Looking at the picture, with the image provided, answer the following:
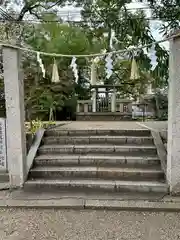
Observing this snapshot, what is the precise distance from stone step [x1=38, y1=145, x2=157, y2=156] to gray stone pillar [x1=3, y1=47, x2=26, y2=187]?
34.6 inches

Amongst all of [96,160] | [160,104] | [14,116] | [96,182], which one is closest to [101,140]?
[96,160]

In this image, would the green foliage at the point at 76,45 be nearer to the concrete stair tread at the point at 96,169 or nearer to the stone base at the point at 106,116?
the stone base at the point at 106,116

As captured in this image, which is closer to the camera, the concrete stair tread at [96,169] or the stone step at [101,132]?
the concrete stair tread at [96,169]

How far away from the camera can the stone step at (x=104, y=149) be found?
17.3 ft

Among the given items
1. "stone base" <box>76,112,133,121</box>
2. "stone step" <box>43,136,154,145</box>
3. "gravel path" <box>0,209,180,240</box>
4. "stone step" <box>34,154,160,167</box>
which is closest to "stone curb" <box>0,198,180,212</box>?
"gravel path" <box>0,209,180,240</box>

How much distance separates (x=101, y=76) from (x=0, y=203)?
9.48m

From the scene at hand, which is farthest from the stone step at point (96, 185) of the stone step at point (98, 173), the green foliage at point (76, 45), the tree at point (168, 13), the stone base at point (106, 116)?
the stone base at point (106, 116)

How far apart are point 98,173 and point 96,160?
1.15 feet

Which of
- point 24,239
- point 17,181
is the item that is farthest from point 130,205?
point 17,181

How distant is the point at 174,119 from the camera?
13.5 feet

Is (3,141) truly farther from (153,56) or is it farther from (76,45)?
(76,45)

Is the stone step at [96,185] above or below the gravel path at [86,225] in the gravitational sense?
above

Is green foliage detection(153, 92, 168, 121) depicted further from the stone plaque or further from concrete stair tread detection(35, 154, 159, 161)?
the stone plaque

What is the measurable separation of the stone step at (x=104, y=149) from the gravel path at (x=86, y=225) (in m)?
1.62
